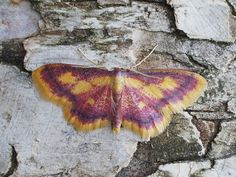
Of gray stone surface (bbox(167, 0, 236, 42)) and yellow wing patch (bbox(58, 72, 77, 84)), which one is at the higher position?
gray stone surface (bbox(167, 0, 236, 42))

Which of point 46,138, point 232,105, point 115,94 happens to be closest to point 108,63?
point 115,94

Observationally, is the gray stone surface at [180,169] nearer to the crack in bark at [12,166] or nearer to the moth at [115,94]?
Answer: the moth at [115,94]

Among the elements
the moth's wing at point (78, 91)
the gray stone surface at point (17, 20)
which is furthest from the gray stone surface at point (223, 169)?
the gray stone surface at point (17, 20)

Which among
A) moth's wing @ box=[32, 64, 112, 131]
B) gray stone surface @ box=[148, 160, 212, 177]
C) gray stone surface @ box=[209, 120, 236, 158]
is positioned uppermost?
moth's wing @ box=[32, 64, 112, 131]

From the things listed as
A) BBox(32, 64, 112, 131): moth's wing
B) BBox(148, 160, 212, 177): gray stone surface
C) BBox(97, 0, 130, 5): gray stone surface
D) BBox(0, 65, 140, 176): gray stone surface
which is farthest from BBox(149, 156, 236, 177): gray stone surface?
BBox(97, 0, 130, 5): gray stone surface

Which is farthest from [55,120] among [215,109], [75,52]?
[215,109]

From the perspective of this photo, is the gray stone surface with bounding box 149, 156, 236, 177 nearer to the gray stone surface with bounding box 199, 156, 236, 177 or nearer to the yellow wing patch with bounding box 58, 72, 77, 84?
the gray stone surface with bounding box 199, 156, 236, 177

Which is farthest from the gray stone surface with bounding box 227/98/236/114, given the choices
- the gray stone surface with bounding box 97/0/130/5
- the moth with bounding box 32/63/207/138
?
the gray stone surface with bounding box 97/0/130/5

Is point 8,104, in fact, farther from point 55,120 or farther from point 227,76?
point 227,76
